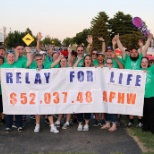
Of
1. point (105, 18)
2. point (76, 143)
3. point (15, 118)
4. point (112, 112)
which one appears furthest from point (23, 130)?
point (105, 18)

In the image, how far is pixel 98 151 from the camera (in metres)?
6.12

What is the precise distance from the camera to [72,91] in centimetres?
758

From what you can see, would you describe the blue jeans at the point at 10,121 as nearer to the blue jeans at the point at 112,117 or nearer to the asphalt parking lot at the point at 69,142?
the asphalt parking lot at the point at 69,142

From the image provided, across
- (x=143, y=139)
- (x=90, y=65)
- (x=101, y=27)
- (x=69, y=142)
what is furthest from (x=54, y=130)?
(x=101, y=27)

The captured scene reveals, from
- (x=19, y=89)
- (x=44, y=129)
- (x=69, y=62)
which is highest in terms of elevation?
(x=69, y=62)

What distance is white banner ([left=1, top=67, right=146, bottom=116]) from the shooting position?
7.45m

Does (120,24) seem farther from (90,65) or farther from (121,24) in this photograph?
(90,65)

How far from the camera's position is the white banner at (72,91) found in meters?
7.45

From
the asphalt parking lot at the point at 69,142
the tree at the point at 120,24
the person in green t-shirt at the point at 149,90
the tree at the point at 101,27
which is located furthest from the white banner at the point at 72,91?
the tree at the point at 120,24

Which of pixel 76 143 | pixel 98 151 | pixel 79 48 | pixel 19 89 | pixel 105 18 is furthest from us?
pixel 105 18

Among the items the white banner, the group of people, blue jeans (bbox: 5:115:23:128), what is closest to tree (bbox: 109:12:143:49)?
the group of people

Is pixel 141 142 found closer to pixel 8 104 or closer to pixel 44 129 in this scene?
pixel 44 129

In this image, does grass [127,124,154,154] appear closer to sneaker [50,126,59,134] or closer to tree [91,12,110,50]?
sneaker [50,126,59,134]

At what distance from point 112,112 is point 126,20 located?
8795 cm
